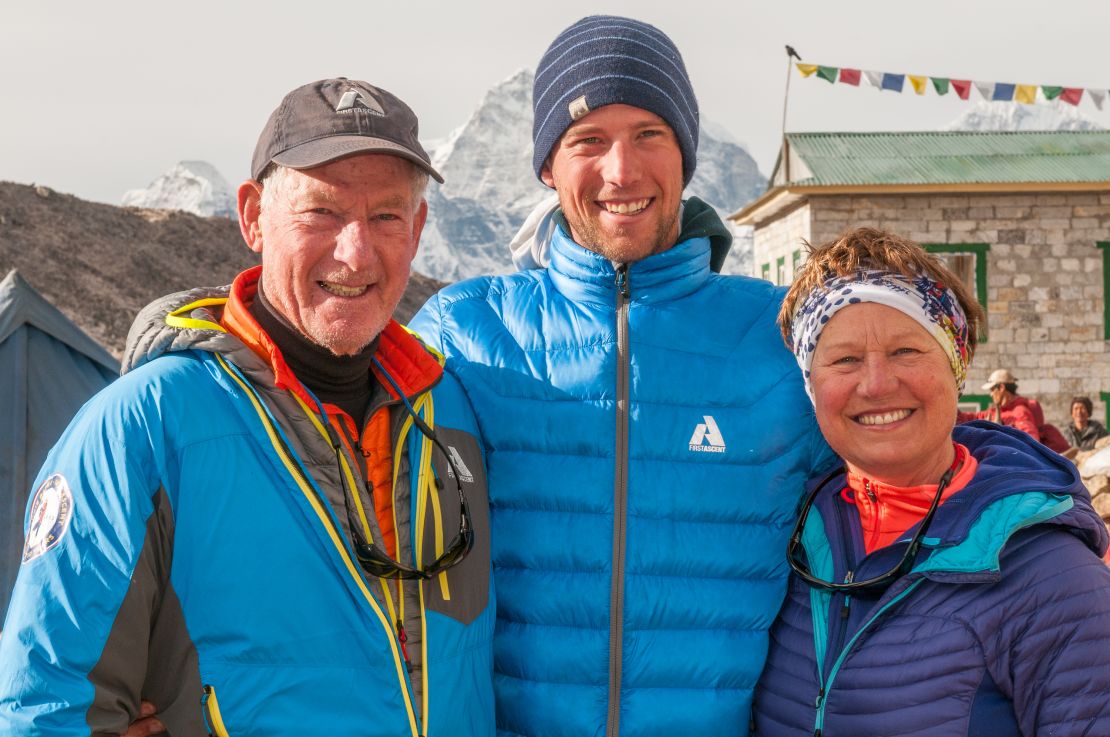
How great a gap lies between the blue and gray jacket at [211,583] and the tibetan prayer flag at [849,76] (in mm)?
23678

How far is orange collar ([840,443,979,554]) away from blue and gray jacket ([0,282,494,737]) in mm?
1111

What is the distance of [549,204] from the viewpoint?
339 cm

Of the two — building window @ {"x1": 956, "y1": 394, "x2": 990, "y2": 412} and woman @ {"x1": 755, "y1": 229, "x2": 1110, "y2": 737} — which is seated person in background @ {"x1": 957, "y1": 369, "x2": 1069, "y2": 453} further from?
woman @ {"x1": 755, "y1": 229, "x2": 1110, "y2": 737}

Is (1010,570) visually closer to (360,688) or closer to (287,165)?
(360,688)

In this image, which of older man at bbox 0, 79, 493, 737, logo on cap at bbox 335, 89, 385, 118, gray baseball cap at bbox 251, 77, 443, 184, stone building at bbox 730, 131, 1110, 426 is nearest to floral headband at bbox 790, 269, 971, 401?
older man at bbox 0, 79, 493, 737

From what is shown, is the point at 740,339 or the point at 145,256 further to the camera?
the point at 145,256

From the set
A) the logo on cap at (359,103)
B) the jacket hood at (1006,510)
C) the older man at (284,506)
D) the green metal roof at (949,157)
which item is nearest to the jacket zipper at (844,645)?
the jacket hood at (1006,510)

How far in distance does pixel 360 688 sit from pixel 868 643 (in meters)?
1.21

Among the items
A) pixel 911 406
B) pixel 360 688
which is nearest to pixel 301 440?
pixel 360 688

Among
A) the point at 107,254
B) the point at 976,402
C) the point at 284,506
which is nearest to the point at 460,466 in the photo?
the point at 284,506

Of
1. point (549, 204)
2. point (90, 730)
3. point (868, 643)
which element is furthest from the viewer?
point (549, 204)

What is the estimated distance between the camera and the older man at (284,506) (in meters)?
2.11

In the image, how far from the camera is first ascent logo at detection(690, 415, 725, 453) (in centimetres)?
285

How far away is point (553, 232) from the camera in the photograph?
332 centimetres
